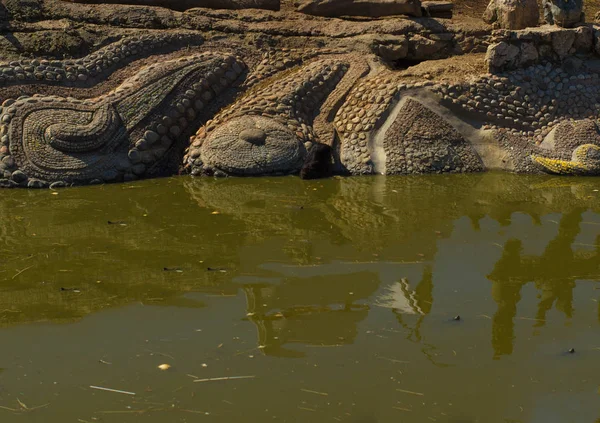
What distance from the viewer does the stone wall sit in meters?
9.30

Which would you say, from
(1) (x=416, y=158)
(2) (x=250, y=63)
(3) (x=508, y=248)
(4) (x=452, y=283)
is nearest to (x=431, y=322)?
(4) (x=452, y=283)

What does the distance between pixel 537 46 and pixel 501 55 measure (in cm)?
47

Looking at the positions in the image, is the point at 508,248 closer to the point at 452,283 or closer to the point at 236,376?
the point at 452,283

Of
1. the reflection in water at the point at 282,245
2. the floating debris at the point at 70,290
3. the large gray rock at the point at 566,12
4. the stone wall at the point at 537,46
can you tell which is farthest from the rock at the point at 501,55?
the floating debris at the point at 70,290

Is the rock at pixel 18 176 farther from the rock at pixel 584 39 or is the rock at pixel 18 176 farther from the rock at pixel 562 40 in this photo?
the rock at pixel 584 39

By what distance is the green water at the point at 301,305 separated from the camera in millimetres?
4109

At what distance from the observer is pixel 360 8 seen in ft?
34.8

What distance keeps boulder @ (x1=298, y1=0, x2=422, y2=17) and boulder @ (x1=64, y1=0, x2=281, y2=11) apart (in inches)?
16.5

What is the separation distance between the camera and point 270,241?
6520 millimetres

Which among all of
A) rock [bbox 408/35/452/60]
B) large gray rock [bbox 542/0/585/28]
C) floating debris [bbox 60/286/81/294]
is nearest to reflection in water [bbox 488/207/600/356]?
floating debris [bbox 60/286/81/294]

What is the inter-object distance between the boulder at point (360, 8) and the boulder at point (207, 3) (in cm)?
42

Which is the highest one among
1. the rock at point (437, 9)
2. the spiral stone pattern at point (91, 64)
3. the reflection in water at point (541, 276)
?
the rock at point (437, 9)

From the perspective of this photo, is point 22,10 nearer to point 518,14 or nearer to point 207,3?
point 207,3

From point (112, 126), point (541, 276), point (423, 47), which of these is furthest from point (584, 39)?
point (112, 126)
